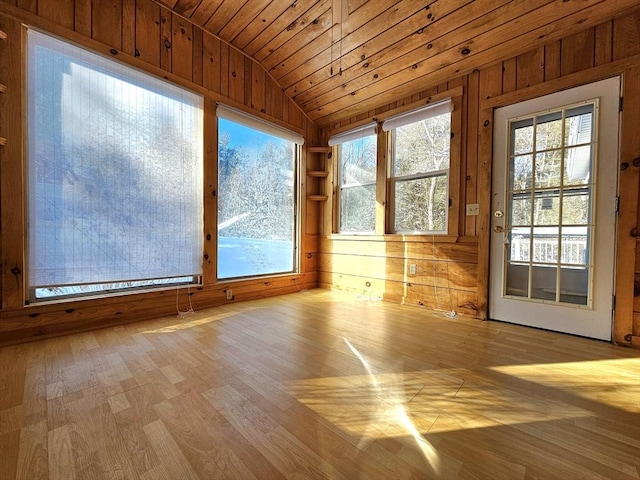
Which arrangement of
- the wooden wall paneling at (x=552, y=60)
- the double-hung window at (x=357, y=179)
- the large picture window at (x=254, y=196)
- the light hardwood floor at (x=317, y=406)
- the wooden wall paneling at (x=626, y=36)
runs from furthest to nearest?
the double-hung window at (x=357, y=179), the large picture window at (x=254, y=196), the wooden wall paneling at (x=552, y=60), the wooden wall paneling at (x=626, y=36), the light hardwood floor at (x=317, y=406)

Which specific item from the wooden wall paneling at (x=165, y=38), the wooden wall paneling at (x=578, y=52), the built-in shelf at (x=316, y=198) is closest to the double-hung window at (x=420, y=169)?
the wooden wall paneling at (x=578, y=52)

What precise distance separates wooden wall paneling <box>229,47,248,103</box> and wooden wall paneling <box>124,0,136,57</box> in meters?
0.90

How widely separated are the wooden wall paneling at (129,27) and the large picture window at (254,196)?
2.71ft

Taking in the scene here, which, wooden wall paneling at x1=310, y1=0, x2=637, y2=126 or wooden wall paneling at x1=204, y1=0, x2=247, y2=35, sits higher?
wooden wall paneling at x1=204, y1=0, x2=247, y2=35

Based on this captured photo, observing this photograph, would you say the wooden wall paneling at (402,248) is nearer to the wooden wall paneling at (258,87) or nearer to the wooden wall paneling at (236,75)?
the wooden wall paneling at (258,87)

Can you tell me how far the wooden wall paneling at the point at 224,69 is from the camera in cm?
293

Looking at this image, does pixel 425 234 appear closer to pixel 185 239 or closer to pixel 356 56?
pixel 356 56

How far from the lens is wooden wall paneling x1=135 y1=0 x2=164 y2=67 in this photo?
236 centimetres

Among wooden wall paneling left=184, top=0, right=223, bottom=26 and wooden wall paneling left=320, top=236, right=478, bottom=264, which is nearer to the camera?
wooden wall paneling left=184, top=0, right=223, bottom=26

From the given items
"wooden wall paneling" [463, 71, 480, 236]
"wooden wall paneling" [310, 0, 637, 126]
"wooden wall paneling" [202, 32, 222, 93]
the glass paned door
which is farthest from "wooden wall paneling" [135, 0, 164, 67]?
the glass paned door

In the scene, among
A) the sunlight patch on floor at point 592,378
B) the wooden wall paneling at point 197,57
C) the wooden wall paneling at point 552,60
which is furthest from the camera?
the wooden wall paneling at point 197,57

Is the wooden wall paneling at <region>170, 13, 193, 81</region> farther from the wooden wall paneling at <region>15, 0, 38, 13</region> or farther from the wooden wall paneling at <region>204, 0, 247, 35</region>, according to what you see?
the wooden wall paneling at <region>15, 0, 38, 13</region>

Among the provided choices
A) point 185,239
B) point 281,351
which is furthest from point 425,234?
point 185,239

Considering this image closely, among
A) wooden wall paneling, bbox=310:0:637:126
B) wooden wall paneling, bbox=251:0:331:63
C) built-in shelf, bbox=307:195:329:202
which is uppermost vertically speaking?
wooden wall paneling, bbox=251:0:331:63
